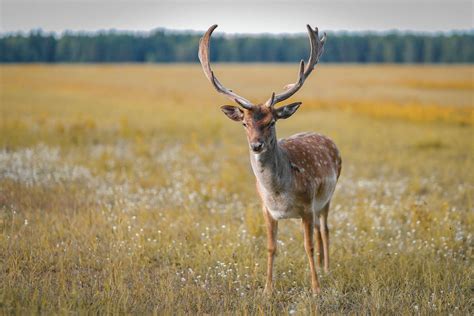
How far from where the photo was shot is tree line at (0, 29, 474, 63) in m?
98.7

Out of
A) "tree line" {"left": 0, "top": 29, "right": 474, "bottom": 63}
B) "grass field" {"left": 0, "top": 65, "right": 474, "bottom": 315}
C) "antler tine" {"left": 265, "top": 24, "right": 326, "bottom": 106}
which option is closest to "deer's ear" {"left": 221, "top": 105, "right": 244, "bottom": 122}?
"antler tine" {"left": 265, "top": 24, "right": 326, "bottom": 106}

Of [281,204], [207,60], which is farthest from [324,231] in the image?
[207,60]

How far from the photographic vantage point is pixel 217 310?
642 centimetres

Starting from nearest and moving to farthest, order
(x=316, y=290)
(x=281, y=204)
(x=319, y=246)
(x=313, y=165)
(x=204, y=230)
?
(x=281, y=204) < (x=316, y=290) < (x=313, y=165) < (x=319, y=246) < (x=204, y=230)

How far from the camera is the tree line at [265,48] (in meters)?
98.7

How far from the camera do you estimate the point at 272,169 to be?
675 centimetres

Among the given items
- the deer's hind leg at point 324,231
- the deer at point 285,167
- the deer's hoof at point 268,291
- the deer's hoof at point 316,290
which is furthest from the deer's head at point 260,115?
the deer's hind leg at point 324,231

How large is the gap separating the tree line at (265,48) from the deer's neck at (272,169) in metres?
87.9

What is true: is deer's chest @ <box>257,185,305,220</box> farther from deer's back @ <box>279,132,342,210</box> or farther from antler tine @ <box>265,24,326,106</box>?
antler tine @ <box>265,24,326,106</box>

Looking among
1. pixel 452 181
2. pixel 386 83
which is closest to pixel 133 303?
pixel 452 181

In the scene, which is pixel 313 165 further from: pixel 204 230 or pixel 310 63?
pixel 204 230

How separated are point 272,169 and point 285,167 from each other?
0.87ft

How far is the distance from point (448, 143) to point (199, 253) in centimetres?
1459

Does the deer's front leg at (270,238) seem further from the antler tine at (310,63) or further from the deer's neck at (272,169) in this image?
the antler tine at (310,63)
